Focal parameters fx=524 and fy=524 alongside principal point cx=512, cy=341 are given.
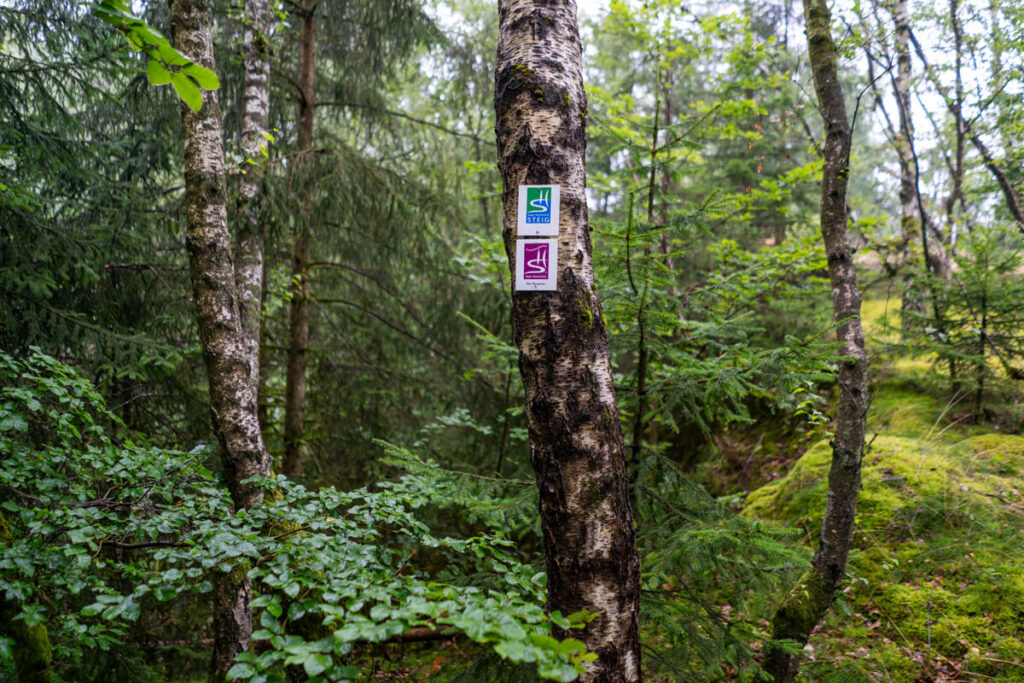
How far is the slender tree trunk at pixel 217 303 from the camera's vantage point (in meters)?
3.17

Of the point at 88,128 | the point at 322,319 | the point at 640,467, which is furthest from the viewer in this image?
the point at 322,319

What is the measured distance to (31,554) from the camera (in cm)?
173

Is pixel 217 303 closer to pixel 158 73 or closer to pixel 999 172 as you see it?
pixel 158 73

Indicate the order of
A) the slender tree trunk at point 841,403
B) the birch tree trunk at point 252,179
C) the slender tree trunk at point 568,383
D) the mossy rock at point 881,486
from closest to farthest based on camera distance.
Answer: the slender tree trunk at point 568,383, the slender tree trunk at point 841,403, the birch tree trunk at point 252,179, the mossy rock at point 881,486

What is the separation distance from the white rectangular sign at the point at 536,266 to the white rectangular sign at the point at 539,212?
0.11 ft

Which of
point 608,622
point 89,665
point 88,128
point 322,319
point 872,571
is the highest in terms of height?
point 88,128

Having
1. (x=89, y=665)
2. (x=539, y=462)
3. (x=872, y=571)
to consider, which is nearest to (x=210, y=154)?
(x=539, y=462)

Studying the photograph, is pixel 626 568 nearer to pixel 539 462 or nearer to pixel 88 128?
pixel 539 462

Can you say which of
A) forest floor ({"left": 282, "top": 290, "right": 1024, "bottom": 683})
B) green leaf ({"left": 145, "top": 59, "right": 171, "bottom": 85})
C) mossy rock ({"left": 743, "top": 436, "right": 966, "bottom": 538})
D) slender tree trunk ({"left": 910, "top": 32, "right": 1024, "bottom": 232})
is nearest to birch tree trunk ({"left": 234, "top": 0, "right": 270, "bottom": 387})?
forest floor ({"left": 282, "top": 290, "right": 1024, "bottom": 683})

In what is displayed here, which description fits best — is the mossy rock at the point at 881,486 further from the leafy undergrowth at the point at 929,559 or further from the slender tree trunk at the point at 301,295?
the slender tree trunk at the point at 301,295

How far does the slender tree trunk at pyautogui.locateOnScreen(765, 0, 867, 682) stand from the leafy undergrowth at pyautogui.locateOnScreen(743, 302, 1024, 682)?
160mm

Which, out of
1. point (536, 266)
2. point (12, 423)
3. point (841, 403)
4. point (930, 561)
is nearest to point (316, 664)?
point (536, 266)

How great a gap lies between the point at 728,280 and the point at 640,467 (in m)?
1.32

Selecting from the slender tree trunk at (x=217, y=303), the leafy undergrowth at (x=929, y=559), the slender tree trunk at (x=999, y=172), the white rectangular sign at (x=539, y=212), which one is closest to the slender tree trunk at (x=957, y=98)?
the slender tree trunk at (x=999, y=172)
